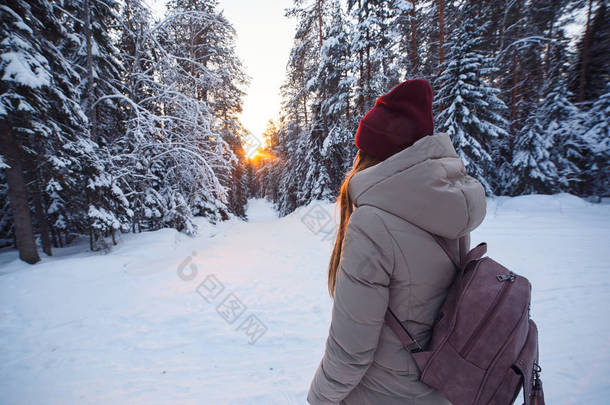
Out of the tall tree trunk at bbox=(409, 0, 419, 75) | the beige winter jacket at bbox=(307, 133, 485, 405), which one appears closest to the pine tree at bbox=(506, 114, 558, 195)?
the tall tree trunk at bbox=(409, 0, 419, 75)

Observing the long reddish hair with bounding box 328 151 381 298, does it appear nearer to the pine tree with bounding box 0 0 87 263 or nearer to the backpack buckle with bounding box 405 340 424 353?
the backpack buckle with bounding box 405 340 424 353

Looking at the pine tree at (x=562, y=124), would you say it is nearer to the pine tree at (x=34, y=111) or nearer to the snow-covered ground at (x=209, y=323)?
the snow-covered ground at (x=209, y=323)

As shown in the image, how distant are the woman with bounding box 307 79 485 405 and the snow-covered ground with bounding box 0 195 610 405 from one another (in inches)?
77.2

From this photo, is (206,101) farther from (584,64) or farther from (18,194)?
(584,64)

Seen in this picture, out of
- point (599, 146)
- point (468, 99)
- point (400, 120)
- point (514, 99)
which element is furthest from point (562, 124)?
point (400, 120)

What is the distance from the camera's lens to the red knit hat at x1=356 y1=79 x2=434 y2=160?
112 centimetres

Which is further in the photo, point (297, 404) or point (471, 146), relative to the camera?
point (471, 146)

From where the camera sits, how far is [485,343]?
0.92 m

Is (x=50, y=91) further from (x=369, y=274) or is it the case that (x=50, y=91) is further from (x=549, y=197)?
(x=549, y=197)

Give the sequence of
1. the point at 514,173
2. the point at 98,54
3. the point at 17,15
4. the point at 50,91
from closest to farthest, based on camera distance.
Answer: the point at 17,15, the point at 50,91, the point at 98,54, the point at 514,173

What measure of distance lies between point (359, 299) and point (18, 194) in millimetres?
9511

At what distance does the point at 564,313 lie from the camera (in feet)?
12.1

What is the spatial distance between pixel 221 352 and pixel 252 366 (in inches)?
22.5

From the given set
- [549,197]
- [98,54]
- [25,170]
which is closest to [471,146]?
[549,197]
